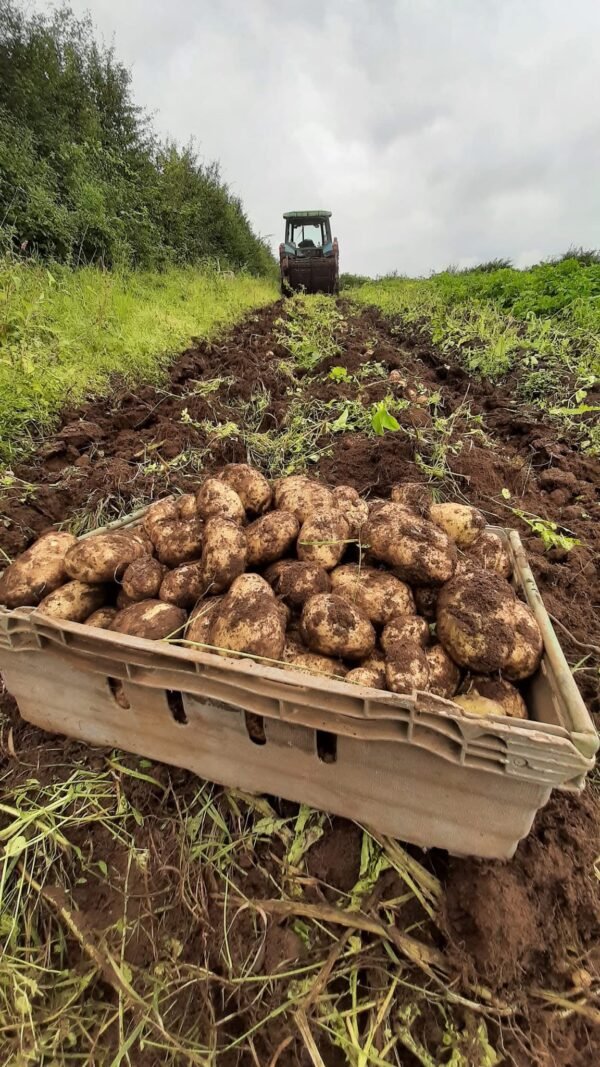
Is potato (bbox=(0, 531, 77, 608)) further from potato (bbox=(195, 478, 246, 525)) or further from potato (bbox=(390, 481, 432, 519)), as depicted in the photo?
potato (bbox=(390, 481, 432, 519))

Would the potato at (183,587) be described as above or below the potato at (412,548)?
below

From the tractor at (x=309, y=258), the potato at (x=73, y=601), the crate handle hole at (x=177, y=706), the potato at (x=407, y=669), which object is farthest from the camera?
the tractor at (x=309, y=258)

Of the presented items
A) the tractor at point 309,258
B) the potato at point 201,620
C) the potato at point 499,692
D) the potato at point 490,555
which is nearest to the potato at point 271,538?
the potato at point 201,620

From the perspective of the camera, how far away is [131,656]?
151cm

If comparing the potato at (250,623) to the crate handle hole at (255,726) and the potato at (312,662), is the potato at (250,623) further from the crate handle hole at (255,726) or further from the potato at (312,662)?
the crate handle hole at (255,726)

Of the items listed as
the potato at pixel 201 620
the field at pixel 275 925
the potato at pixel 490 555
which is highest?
the potato at pixel 490 555

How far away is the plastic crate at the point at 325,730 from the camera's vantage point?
3.99ft

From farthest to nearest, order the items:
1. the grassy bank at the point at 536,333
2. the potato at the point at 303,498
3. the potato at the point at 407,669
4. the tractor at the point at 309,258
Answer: the tractor at the point at 309,258
the grassy bank at the point at 536,333
the potato at the point at 303,498
the potato at the point at 407,669

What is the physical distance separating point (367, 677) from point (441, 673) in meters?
0.23

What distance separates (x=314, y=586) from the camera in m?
1.77

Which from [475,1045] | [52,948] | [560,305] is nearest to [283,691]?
[475,1045]

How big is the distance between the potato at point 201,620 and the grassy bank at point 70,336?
2630 mm

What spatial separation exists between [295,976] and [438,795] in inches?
25.1

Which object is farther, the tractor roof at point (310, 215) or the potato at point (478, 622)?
the tractor roof at point (310, 215)
